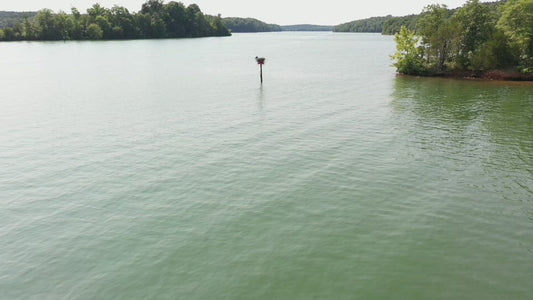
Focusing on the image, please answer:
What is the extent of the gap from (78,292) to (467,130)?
32057mm

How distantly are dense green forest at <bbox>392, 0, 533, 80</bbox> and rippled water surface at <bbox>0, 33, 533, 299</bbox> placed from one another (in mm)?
21552

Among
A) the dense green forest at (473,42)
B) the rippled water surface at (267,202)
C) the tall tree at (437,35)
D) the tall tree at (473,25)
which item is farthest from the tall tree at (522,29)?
the rippled water surface at (267,202)

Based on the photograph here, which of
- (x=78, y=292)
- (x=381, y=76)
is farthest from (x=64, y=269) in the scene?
(x=381, y=76)

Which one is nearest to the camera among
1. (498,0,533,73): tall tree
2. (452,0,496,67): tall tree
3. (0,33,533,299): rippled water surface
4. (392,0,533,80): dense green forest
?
(0,33,533,299): rippled water surface

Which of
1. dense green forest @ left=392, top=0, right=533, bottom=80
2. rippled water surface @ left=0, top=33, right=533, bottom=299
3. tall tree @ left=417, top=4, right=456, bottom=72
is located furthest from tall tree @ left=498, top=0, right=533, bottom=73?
rippled water surface @ left=0, top=33, right=533, bottom=299

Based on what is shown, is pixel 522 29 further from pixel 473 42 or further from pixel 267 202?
pixel 267 202

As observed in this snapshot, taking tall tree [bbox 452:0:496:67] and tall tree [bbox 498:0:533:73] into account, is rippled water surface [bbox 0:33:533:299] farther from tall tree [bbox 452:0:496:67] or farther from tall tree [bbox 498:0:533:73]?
tall tree [bbox 452:0:496:67]

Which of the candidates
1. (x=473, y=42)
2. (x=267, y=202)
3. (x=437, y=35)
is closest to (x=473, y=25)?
(x=473, y=42)

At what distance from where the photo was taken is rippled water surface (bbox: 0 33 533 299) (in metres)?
13.7

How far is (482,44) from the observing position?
61.4 meters

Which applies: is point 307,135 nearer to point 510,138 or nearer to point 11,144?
point 510,138

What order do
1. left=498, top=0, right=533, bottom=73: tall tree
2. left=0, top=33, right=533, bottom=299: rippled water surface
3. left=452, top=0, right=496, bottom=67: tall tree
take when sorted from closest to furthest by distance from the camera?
1. left=0, top=33, right=533, bottom=299: rippled water surface
2. left=498, top=0, right=533, bottom=73: tall tree
3. left=452, top=0, right=496, bottom=67: tall tree

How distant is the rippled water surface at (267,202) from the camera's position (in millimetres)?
13742

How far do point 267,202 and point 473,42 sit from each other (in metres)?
59.5
